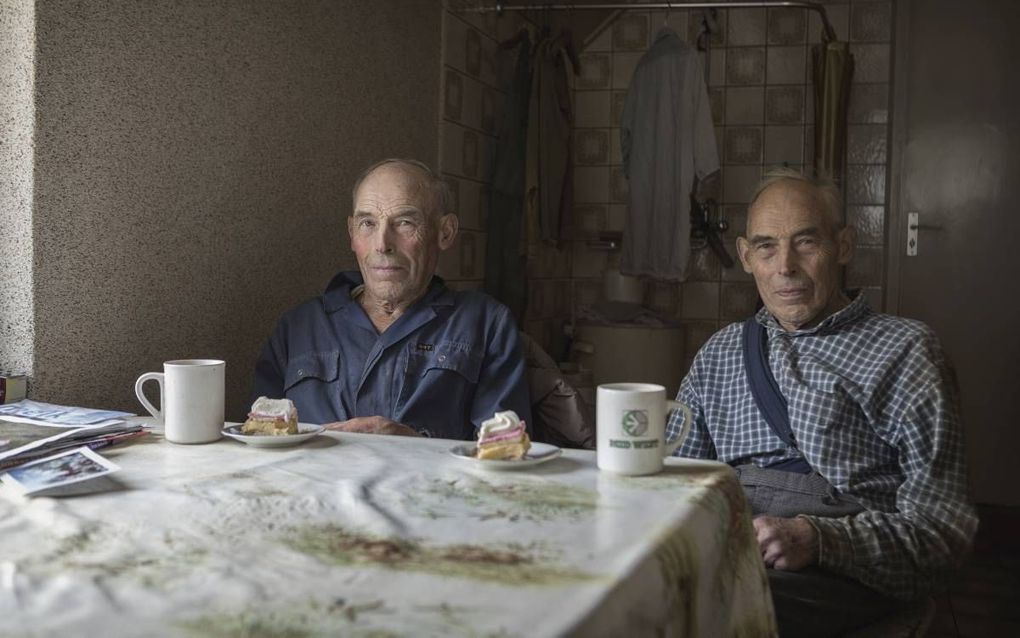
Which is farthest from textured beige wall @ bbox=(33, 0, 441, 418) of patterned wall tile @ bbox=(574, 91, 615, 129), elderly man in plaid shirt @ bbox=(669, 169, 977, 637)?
patterned wall tile @ bbox=(574, 91, 615, 129)

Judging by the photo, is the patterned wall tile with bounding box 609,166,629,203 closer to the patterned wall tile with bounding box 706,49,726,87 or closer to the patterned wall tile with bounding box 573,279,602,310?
the patterned wall tile with bounding box 573,279,602,310

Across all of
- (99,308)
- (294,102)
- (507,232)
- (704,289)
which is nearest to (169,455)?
(99,308)

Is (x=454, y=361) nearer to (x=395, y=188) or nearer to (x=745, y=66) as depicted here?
(x=395, y=188)

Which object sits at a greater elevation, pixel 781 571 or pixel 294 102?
pixel 294 102

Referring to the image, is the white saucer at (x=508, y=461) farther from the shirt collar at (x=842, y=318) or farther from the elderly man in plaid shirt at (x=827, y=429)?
the shirt collar at (x=842, y=318)

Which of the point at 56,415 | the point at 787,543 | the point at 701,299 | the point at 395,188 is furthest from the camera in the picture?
the point at 701,299

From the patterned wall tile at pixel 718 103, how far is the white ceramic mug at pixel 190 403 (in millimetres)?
3204

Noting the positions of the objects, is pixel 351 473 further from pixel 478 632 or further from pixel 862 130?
pixel 862 130

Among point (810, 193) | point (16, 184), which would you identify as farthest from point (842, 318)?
point (16, 184)

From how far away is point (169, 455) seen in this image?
1152mm

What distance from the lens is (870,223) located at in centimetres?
391

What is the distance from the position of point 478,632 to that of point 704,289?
3.60 meters

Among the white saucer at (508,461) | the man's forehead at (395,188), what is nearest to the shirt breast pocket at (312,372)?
the man's forehead at (395,188)

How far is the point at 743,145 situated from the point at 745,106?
16 cm
